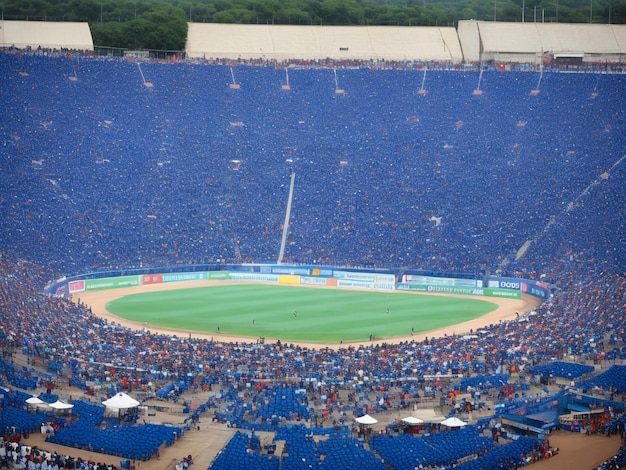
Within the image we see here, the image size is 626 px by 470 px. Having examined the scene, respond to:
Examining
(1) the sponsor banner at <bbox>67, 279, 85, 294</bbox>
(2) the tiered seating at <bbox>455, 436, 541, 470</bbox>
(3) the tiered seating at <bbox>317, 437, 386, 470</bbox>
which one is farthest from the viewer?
(1) the sponsor banner at <bbox>67, 279, 85, 294</bbox>

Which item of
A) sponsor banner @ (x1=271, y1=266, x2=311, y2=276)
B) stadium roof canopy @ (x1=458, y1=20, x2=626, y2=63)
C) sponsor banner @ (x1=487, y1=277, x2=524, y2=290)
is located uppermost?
stadium roof canopy @ (x1=458, y1=20, x2=626, y2=63)

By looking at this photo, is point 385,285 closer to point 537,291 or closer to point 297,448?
point 537,291

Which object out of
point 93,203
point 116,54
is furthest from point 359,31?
point 93,203

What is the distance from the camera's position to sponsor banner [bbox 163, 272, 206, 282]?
234ft

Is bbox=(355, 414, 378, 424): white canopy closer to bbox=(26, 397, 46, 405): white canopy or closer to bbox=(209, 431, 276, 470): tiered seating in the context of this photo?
bbox=(209, 431, 276, 470): tiered seating

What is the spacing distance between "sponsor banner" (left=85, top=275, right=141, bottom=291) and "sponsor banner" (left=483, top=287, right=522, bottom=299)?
76.3 ft

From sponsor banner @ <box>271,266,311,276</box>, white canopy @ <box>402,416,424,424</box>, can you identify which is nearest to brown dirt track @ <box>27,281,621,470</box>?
white canopy @ <box>402,416,424,424</box>

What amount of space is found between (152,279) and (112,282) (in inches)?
117

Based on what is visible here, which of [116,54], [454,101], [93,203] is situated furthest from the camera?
[116,54]

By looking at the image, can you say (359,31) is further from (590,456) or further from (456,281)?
(590,456)

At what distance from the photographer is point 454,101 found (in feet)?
303

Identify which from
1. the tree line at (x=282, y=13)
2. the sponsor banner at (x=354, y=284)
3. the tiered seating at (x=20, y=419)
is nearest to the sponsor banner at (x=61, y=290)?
the sponsor banner at (x=354, y=284)

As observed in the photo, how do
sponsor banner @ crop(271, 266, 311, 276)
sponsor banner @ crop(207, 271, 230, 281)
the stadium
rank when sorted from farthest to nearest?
sponsor banner @ crop(207, 271, 230, 281) < sponsor banner @ crop(271, 266, 311, 276) < the stadium

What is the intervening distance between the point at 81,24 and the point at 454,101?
37.2 m
